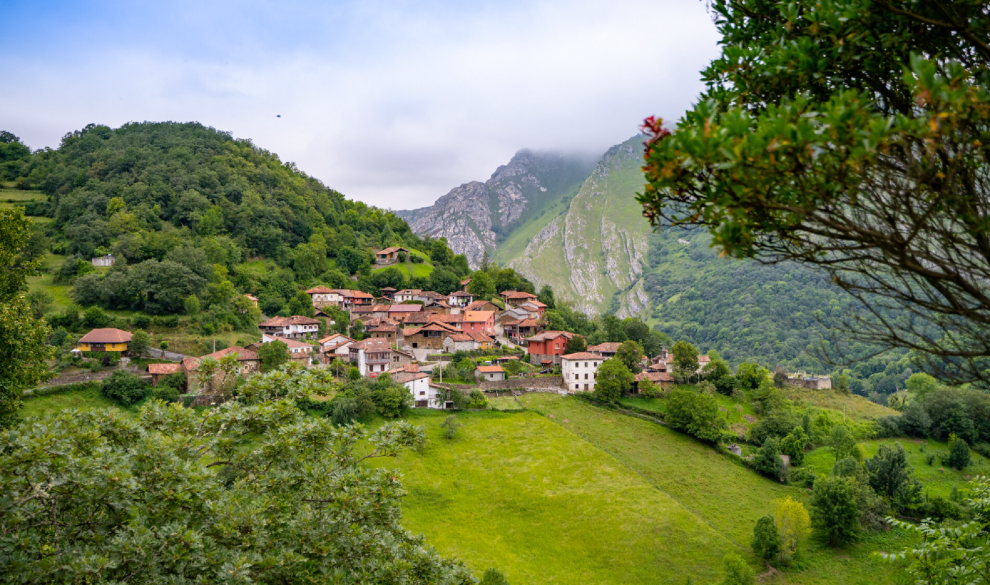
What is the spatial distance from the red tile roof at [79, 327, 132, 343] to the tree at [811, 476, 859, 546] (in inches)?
1954

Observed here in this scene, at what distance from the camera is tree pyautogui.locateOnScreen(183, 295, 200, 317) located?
4388cm

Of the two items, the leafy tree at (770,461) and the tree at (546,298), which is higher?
the tree at (546,298)

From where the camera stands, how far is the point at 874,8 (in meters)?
3.53

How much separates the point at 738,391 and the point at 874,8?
48.3m

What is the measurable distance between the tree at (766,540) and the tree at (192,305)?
48.1 m

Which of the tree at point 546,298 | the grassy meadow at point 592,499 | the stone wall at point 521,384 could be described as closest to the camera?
the grassy meadow at point 592,499

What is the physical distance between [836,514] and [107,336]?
51.4 meters

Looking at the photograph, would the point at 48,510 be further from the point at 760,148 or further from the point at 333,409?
the point at 333,409

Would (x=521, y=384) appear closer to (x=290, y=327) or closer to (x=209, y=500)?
(x=290, y=327)

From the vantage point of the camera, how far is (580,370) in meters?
43.1

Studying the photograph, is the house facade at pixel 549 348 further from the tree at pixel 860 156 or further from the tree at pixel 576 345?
the tree at pixel 860 156

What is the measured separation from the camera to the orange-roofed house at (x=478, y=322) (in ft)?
176

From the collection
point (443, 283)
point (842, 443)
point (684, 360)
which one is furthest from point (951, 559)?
point (443, 283)

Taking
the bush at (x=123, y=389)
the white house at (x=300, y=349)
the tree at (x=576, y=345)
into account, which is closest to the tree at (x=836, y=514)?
the tree at (x=576, y=345)
